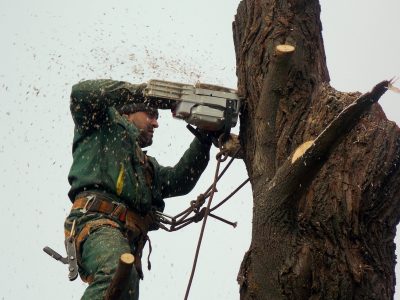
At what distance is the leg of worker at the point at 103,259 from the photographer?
4.45 metres

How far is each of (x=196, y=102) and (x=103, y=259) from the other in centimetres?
121

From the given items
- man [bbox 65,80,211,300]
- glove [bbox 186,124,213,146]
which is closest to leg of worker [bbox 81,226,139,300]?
man [bbox 65,80,211,300]

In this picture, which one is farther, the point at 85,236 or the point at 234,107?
the point at 85,236

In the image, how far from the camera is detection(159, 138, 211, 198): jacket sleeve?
20.1 ft

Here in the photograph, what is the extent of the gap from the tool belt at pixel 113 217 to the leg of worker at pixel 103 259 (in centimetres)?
8

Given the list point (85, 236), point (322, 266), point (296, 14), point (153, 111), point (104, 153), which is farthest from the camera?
point (153, 111)

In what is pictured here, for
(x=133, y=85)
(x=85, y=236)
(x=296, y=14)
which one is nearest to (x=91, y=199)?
(x=85, y=236)

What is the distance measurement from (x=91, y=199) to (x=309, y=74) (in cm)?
186

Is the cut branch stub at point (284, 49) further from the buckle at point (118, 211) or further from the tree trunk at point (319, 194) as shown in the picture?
the buckle at point (118, 211)

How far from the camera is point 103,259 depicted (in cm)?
469

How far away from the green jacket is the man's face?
0.72 ft

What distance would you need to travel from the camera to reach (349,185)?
12.6ft

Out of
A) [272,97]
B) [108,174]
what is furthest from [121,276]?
[108,174]

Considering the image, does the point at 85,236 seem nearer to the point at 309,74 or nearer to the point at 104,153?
Answer: the point at 104,153
